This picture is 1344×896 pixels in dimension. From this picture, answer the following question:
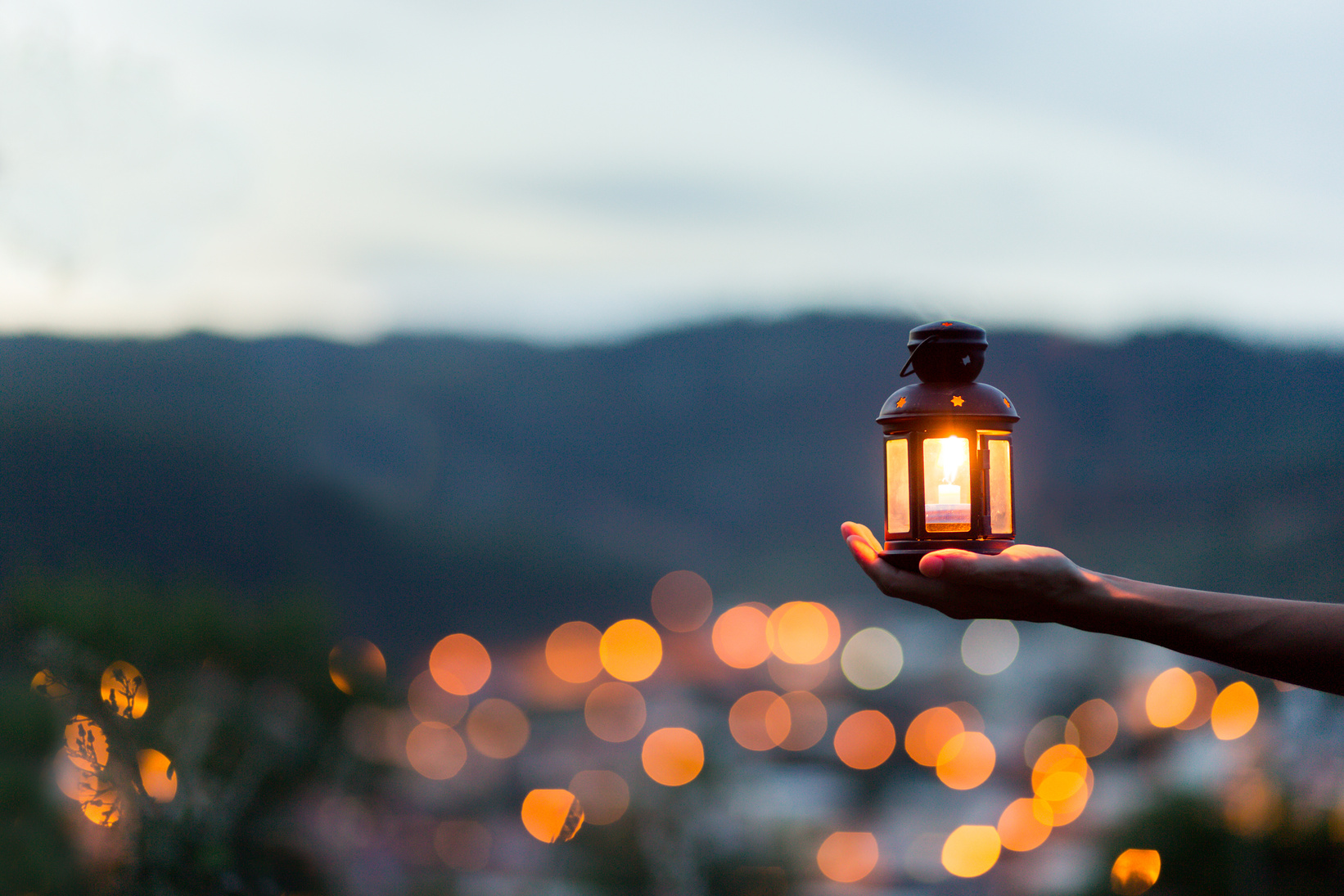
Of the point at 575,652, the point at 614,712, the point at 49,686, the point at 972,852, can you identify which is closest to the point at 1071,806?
the point at 972,852

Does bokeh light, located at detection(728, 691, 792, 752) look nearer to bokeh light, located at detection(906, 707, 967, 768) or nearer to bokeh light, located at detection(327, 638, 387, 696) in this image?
bokeh light, located at detection(906, 707, 967, 768)

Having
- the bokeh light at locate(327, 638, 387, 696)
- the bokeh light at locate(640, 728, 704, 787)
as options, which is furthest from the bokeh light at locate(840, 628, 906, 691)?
the bokeh light at locate(327, 638, 387, 696)

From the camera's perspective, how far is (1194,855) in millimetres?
20719

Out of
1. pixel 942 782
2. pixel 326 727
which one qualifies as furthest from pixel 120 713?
pixel 942 782

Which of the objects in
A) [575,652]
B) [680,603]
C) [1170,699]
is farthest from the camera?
[680,603]

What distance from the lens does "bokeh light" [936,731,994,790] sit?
85.5 m

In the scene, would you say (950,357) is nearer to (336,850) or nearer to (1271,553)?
(336,850)

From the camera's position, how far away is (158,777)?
2.49m

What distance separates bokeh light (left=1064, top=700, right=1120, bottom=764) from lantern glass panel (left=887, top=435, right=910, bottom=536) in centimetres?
8043

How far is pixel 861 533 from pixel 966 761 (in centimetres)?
9390

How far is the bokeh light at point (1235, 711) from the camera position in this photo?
156 feet

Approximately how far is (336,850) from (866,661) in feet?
255

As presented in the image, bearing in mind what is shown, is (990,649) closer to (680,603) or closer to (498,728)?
(680,603)

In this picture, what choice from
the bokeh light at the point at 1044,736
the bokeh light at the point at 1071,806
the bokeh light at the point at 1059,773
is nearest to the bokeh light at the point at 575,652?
the bokeh light at the point at 1044,736
